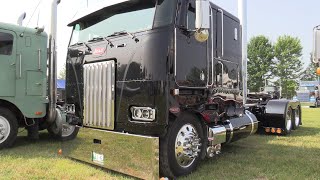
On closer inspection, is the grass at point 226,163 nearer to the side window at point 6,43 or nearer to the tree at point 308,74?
the side window at point 6,43

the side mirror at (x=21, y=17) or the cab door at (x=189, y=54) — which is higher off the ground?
the side mirror at (x=21, y=17)

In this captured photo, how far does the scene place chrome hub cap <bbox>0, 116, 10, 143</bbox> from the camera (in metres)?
7.60

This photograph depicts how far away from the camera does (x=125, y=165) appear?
512 cm

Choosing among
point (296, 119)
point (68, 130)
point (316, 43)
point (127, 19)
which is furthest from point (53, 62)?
point (296, 119)

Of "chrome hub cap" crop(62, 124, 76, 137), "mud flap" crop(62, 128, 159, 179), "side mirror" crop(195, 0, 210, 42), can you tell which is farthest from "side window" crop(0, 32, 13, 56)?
"side mirror" crop(195, 0, 210, 42)

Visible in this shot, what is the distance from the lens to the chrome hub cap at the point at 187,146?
531cm

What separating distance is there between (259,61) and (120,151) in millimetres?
60237

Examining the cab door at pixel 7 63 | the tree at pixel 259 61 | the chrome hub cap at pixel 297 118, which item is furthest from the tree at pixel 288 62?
the cab door at pixel 7 63

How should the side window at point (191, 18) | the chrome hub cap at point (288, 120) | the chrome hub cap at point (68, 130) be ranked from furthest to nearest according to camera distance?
the chrome hub cap at point (288, 120)
the chrome hub cap at point (68, 130)
the side window at point (191, 18)

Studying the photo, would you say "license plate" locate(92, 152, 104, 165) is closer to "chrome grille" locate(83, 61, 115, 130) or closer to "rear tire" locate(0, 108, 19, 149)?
"chrome grille" locate(83, 61, 115, 130)

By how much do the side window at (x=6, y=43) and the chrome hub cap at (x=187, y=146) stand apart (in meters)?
4.57

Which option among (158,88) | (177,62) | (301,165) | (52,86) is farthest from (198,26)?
(52,86)

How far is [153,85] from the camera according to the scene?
16.3 ft

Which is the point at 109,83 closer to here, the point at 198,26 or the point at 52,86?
the point at 198,26
